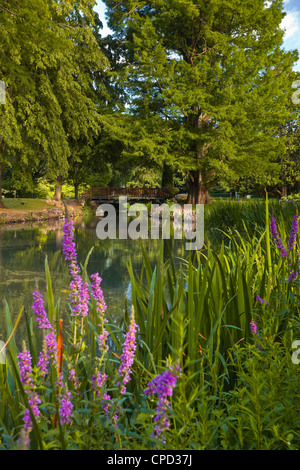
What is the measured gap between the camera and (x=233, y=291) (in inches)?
93.7

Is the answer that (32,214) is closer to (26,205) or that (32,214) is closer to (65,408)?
(26,205)

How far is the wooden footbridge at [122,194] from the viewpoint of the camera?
3027 centimetres

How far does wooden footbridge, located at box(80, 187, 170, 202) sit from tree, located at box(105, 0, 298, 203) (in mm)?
7204

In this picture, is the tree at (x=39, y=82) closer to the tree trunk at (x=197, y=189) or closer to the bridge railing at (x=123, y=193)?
the tree trunk at (x=197, y=189)

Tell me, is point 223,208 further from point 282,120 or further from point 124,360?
point 282,120

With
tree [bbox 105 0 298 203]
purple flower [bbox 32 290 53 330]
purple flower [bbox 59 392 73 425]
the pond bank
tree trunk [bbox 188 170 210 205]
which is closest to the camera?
purple flower [bbox 59 392 73 425]

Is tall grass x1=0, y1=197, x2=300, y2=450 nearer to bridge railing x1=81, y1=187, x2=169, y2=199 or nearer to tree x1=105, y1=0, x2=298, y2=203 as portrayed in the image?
tree x1=105, y1=0, x2=298, y2=203

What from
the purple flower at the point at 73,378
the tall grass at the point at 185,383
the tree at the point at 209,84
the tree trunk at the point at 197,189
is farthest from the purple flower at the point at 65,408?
the tree trunk at the point at 197,189

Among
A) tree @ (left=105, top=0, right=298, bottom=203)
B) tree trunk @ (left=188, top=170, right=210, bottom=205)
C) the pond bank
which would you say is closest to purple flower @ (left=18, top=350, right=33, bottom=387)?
the pond bank

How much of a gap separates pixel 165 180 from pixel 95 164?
5238 mm

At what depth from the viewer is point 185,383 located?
3.39 ft

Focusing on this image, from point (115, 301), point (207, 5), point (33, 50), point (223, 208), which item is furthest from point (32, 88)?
point (115, 301)

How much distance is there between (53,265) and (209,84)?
16140mm

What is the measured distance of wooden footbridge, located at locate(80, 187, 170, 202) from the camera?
3027 centimetres
